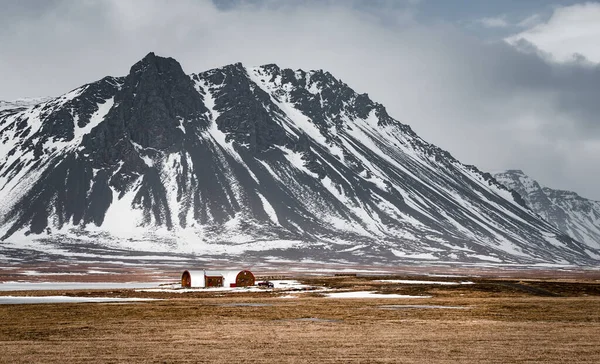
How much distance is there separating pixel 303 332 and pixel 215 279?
2624 inches

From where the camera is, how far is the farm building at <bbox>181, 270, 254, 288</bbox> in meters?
103

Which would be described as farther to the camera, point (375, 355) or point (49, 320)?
point (49, 320)

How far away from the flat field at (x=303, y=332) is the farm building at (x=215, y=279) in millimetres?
35959

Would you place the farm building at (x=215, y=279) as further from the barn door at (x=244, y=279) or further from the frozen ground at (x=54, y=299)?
the frozen ground at (x=54, y=299)

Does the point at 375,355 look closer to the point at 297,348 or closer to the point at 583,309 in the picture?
the point at 297,348

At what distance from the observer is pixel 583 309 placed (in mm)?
59219

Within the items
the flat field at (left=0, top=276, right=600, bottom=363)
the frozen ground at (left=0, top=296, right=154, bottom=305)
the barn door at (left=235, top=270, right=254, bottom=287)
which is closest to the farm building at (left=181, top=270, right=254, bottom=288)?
the barn door at (left=235, top=270, right=254, bottom=287)

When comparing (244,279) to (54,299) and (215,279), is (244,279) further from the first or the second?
(54,299)

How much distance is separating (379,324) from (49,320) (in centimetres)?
2174

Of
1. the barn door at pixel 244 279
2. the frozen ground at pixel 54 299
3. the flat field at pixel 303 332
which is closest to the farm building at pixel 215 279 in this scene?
the barn door at pixel 244 279

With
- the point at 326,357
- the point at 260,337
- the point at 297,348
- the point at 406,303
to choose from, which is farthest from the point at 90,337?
the point at 406,303

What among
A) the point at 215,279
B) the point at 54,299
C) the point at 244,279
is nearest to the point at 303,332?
the point at 54,299

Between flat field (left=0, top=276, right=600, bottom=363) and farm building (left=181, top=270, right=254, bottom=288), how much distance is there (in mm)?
35959

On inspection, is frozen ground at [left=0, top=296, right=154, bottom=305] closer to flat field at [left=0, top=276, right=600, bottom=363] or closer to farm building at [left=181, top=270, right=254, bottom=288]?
flat field at [left=0, top=276, right=600, bottom=363]
